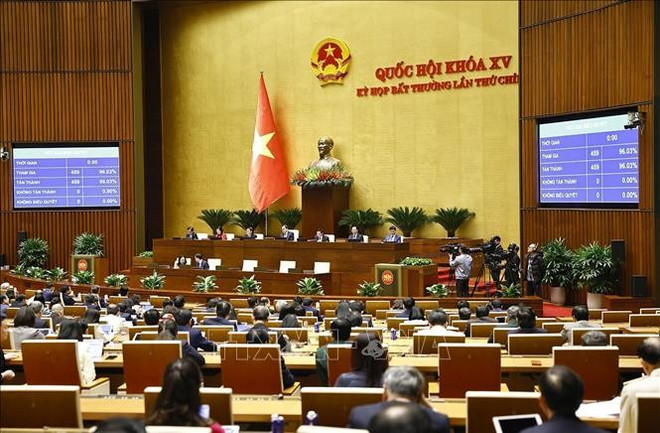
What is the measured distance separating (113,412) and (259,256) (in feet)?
43.8

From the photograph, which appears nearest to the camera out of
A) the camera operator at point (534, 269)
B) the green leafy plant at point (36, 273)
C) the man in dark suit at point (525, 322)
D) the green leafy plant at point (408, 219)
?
the man in dark suit at point (525, 322)

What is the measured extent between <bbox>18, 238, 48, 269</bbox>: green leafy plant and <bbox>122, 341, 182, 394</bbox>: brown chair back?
1579 cm

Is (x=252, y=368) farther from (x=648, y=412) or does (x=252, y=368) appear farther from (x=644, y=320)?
(x=644, y=320)

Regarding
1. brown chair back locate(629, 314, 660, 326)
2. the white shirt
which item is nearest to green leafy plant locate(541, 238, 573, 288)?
brown chair back locate(629, 314, 660, 326)

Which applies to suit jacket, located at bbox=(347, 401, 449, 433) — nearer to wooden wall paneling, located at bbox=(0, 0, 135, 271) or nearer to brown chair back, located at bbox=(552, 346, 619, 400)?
brown chair back, located at bbox=(552, 346, 619, 400)

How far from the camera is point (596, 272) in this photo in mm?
14883

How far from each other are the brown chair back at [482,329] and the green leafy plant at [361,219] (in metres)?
11.0

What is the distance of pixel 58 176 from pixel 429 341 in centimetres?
1640

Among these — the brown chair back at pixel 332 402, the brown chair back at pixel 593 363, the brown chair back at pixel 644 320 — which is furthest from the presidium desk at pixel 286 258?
the brown chair back at pixel 332 402

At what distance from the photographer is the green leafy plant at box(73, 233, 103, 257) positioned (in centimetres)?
2089

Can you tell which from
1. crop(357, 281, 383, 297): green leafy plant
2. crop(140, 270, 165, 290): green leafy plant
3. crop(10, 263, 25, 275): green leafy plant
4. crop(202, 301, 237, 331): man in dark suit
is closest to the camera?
crop(202, 301, 237, 331): man in dark suit

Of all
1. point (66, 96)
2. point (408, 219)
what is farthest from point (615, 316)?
point (66, 96)

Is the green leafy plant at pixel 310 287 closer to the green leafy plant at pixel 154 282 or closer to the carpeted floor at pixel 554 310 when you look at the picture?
the green leafy plant at pixel 154 282

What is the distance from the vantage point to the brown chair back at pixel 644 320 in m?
9.61
